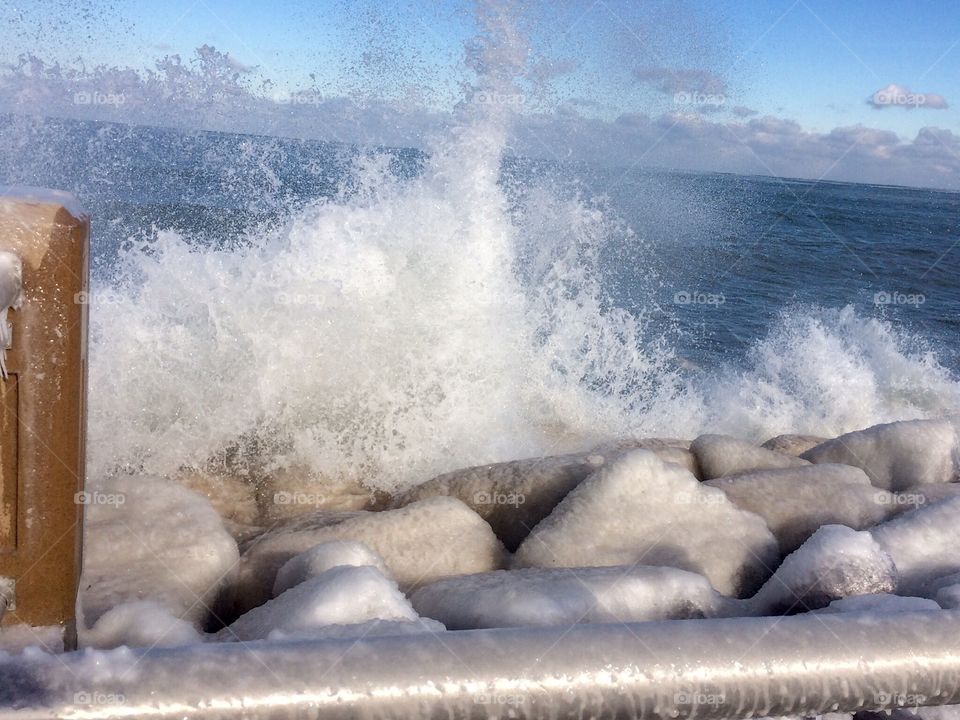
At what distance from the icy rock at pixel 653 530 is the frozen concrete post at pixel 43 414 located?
142 cm

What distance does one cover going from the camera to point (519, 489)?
10.2 feet

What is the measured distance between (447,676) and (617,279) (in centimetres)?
1138

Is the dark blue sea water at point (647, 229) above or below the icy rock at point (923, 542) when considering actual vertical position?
above

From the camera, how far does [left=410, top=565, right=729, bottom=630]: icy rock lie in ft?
6.07

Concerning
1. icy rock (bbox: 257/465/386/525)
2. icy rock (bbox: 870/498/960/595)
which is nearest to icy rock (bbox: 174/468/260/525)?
icy rock (bbox: 257/465/386/525)

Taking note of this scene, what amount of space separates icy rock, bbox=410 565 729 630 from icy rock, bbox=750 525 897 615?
136mm

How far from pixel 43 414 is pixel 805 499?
2.36m

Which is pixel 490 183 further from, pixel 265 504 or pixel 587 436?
pixel 265 504

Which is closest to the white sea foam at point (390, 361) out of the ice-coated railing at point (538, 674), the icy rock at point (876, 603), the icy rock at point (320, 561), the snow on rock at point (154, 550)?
the snow on rock at point (154, 550)

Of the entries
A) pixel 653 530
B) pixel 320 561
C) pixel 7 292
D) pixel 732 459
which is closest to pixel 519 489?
pixel 653 530

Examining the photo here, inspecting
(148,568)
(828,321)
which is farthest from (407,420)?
(828,321)

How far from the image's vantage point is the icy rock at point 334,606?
173 centimetres

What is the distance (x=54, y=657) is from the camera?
94cm

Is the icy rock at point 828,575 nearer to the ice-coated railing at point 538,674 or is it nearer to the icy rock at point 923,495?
the icy rock at point 923,495
